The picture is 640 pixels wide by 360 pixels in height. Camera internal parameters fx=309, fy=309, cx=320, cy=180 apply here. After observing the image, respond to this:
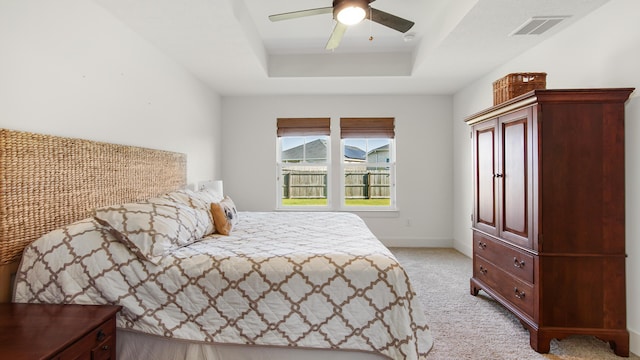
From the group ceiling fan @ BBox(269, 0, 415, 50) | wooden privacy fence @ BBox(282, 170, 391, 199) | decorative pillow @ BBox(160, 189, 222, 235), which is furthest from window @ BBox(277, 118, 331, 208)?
ceiling fan @ BBox(269, 0, 415, 50)

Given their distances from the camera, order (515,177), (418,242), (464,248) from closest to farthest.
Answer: (515,177)
(464,248)
(418,242)

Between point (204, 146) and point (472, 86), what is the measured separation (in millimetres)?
3608

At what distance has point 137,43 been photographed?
102 inches

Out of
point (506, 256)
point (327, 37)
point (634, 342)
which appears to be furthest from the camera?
point (327, 37)

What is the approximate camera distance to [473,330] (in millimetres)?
2258

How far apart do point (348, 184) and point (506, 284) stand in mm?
2790

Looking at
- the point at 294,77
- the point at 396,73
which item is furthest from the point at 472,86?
the point at 294,77

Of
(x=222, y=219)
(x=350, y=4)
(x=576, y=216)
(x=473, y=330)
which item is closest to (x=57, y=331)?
(x=222, y=219)

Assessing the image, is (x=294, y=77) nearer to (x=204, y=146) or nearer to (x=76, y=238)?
(x=204, y=146)

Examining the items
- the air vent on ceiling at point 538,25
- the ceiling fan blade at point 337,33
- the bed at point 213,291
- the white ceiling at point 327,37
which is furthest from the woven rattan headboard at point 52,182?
the air vent on ceiling at point 538,25

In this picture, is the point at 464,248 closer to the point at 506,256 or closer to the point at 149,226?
the point at 506,256

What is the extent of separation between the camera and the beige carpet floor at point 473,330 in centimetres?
198

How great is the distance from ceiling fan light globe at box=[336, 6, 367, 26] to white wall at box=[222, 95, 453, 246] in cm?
266

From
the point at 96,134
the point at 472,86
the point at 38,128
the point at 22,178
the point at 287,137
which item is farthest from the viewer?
the point at 287,137
